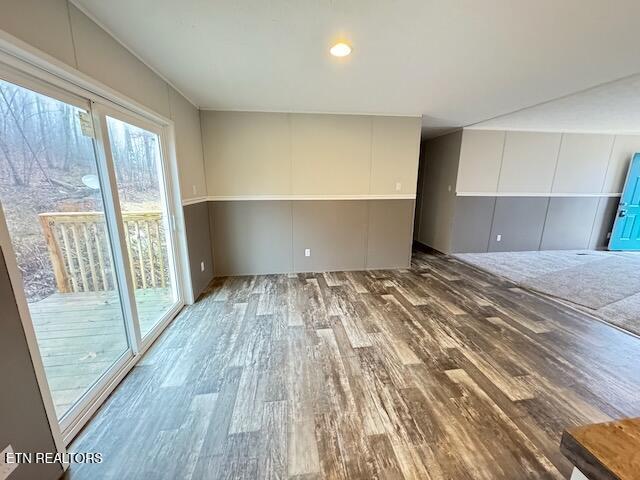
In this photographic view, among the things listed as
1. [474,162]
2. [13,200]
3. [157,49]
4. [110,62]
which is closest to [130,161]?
[110,62]

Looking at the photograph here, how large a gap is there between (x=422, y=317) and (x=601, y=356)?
1.43m

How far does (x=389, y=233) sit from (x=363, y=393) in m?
2.88

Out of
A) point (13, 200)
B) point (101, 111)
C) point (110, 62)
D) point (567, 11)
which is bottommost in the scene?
point (13, 200)

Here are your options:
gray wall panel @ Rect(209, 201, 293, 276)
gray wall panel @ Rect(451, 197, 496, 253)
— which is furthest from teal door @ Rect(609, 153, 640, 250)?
gray wall panel @ Rect(209, 201, 293, 276)

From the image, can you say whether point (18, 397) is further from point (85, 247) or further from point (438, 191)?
point (438, 191)

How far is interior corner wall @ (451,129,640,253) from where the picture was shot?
16.3 ft

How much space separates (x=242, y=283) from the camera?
3.77m

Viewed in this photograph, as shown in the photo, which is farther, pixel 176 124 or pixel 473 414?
pixel 176 124

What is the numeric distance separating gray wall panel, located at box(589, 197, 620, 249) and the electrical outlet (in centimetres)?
853

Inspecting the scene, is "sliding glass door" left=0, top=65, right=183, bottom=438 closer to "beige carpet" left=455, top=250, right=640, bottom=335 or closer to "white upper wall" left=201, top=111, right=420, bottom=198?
"white upper wall" left=201, top=111, right=420, bottom=198

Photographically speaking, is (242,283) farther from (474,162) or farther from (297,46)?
(474,162)

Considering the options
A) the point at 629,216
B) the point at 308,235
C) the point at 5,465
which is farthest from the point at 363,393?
the point at 629,216

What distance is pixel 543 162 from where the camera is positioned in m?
5.14

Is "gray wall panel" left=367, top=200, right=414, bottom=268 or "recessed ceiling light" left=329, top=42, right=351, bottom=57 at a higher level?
"recessed ceiling light" left=329, top=42, right=351, bottom=57
